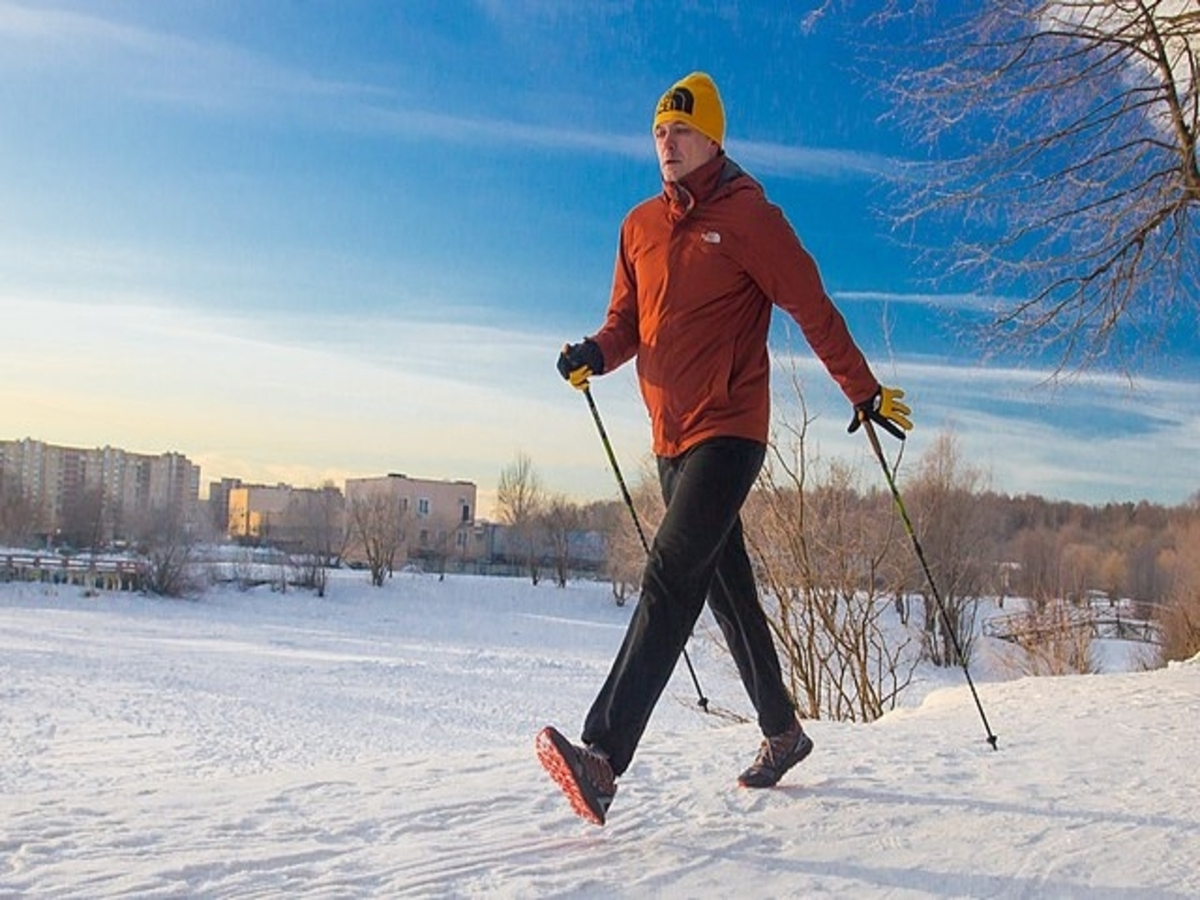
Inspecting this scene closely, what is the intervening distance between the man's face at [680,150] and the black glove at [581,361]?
48 cm

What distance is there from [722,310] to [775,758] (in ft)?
3.91

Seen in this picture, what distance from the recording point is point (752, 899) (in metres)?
2.29

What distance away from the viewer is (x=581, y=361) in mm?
3129

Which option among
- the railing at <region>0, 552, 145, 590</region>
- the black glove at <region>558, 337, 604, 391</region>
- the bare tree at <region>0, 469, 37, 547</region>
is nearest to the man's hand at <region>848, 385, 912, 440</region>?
the black glove at <region>558, 337, 604, 391</region>

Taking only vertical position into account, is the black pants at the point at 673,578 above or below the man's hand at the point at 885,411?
below

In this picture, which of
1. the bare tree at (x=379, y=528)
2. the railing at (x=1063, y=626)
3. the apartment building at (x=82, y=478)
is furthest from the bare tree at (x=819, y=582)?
the apartment building at (x=82, y=478)

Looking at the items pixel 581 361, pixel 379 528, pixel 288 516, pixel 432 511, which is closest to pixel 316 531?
pixel 379 528

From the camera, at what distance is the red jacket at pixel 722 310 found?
289 cm

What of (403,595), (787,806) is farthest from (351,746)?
(403,595)

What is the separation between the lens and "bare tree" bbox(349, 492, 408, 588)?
52.8 m

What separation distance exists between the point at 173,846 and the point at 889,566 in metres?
12.4

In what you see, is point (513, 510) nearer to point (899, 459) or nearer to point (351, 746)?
point (351, 746)

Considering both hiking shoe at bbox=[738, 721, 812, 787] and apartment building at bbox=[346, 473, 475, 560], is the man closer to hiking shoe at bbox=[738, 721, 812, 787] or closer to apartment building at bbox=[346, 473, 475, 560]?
hiking shoe at bbox=[738, 721, 812, 787]

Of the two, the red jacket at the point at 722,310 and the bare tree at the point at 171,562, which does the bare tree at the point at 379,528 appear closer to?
the bare tree at the point at 171,562
